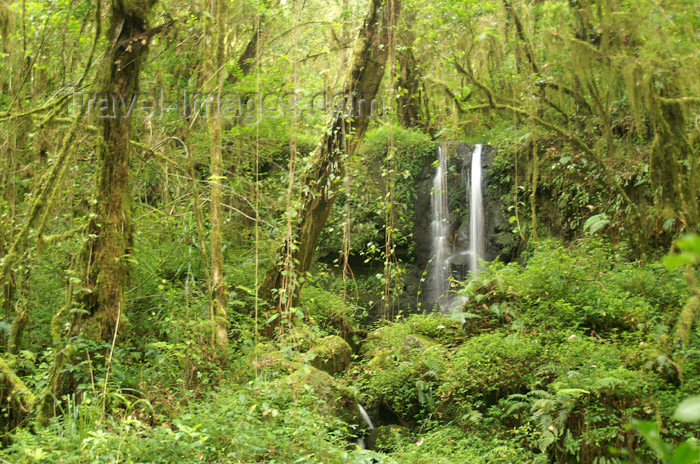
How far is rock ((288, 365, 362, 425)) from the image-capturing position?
5945 millimetres

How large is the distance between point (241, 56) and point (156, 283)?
6.37m

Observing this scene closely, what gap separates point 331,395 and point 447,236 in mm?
6537

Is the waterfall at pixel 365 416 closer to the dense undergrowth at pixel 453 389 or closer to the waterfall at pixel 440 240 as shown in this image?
the dense undergrowth at pixel 453 389

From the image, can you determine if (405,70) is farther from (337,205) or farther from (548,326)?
(548,326)

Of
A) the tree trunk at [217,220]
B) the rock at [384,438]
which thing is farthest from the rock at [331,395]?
the tree trunk at [217,220]

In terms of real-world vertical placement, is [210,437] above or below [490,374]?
above

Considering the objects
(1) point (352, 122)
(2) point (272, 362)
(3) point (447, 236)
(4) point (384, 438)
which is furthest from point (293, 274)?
(3) point (447, 236)

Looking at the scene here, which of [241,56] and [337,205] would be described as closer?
[241,56]

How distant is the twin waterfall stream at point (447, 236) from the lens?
38.4 ft

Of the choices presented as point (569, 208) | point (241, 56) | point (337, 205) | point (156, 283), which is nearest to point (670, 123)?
point (569, 208)

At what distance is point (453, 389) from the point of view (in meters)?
6.57

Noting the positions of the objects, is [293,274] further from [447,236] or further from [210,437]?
[447,236]

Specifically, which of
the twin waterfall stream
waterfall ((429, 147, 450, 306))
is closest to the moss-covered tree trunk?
the twin waterfall stream

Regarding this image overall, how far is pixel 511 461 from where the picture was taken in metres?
5.26
